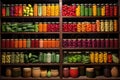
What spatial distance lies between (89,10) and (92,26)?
295 millimetres

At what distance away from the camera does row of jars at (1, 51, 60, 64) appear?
4332 millimetres

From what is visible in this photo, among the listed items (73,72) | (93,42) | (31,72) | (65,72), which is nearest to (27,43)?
(31,72)

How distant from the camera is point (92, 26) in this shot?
4320mm

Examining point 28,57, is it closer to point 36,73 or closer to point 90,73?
point 36,73

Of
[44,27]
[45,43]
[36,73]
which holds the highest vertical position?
[44,27]

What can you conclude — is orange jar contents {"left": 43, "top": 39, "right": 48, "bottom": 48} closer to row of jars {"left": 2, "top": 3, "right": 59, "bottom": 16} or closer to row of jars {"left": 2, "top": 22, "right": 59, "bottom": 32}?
row of jars {"left": 2, "top": 22, "right": 59, "bottom": 32}

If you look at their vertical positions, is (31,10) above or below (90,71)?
above

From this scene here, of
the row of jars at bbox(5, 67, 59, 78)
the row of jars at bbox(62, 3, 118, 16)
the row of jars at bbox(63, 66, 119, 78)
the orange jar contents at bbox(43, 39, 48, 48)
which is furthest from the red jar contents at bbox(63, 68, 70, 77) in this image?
the row of jars at bbox(62, 3, 118, 16)

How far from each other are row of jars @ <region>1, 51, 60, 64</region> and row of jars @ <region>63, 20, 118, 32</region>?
0.54 m

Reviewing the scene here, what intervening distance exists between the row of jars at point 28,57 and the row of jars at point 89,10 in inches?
31.7

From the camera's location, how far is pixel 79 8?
431 centimetres

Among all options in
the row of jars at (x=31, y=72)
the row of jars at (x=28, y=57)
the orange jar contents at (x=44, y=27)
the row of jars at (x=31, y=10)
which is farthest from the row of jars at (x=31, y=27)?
the row of jars at (x=31, y=72)

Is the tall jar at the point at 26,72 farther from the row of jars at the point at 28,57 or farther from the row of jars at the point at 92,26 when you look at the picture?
the row of jars at the point at 92,26

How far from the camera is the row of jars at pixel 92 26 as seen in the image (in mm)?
4297
